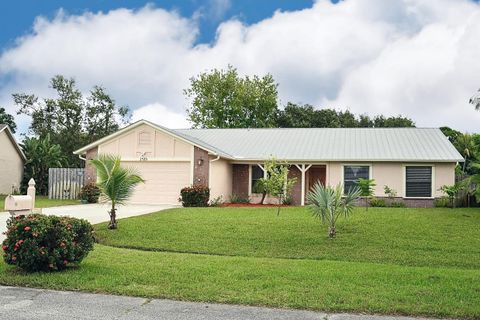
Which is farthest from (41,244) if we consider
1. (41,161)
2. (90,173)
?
(41,161)

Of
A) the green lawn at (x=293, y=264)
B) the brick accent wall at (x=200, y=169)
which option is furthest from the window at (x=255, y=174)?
the green lawn at (x=293, y=264)

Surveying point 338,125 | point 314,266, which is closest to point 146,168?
point 314,266

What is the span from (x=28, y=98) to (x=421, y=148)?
35359 mm

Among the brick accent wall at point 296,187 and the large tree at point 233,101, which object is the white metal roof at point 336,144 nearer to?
the brick accent wall at point 296,187

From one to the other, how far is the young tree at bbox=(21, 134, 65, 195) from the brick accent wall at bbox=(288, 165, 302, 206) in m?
16.5

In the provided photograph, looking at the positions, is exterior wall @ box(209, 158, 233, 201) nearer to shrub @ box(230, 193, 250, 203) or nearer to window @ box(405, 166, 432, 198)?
shrub @ box(230, 193, 250, 203)

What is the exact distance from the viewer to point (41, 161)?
32.7 metres

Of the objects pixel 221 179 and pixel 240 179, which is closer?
pixel 221 179

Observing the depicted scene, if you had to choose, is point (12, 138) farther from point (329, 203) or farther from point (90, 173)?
point (329, 203)

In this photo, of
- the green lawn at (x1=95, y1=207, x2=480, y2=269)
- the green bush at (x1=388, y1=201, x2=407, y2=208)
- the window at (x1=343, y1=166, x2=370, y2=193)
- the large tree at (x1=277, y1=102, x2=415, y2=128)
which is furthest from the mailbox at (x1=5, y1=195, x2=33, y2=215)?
the large tree at (x1=277, y1=102, x2=415, y2=128)

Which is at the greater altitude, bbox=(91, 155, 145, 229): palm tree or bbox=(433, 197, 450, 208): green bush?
bbox=(91, 155, 145, 229): palm tree

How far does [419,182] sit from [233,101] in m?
28.8

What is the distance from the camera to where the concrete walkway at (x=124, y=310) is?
5848 millimetres

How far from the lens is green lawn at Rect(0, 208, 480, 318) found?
22.0 ft
